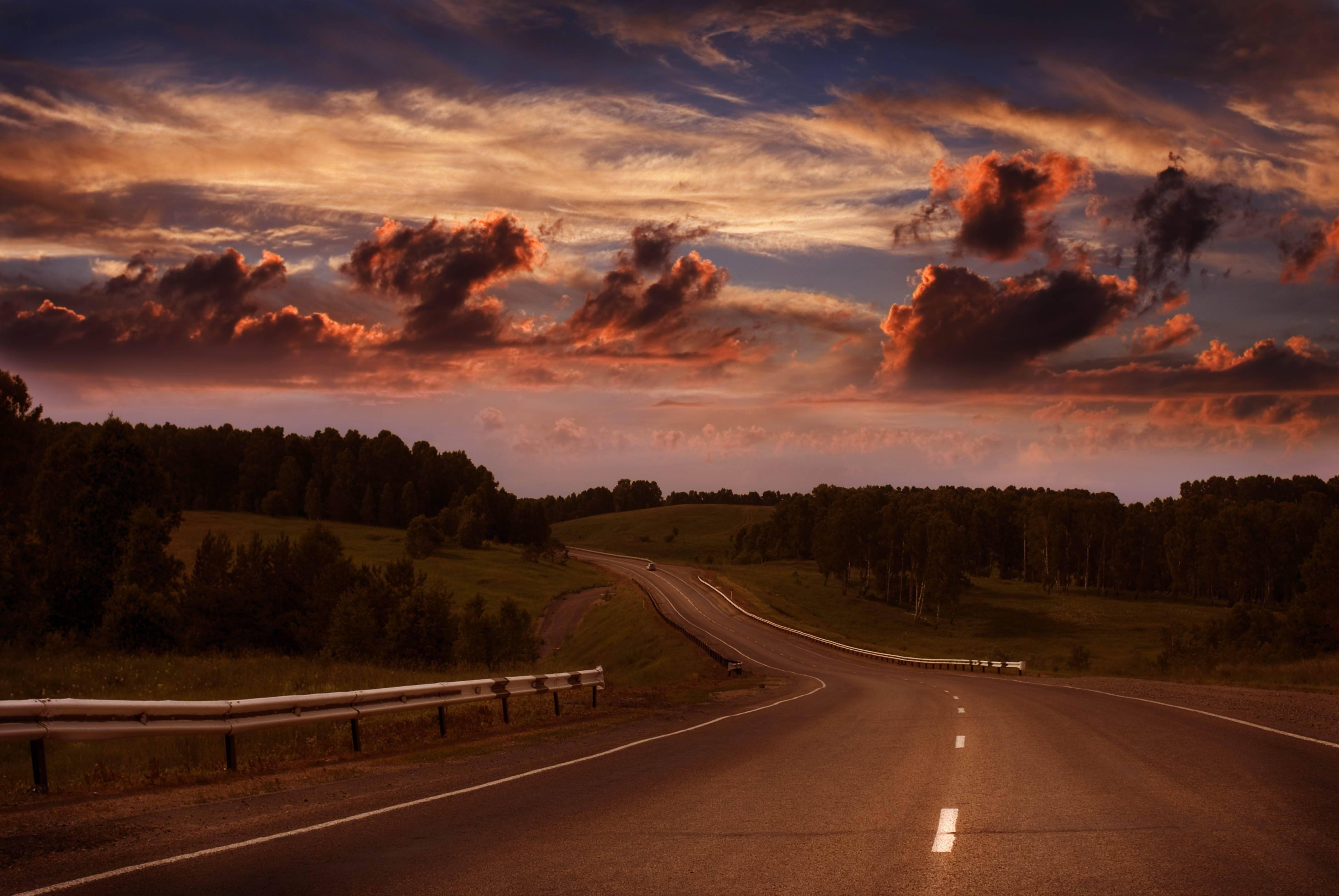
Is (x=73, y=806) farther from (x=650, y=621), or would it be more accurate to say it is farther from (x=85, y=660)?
(x=650, y=621)

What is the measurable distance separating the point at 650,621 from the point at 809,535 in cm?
10220

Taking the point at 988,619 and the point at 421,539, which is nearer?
the point at 421,539

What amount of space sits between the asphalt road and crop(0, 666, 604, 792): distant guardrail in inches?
158

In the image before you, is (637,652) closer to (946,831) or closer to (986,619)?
(946,831)

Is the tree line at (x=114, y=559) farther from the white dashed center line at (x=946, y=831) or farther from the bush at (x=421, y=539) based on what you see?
the bush at (x=421, y=539)

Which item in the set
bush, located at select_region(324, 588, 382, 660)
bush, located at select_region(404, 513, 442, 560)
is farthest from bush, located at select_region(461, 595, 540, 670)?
bush, located at select_region(404, 513, 442, 560)

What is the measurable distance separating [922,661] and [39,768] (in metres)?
61.6

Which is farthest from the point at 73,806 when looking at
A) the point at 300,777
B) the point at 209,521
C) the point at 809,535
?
the point at 809,535

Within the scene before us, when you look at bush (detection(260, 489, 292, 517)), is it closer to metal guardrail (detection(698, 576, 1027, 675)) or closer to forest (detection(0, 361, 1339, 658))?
forest (detection(0, 361, 1339, 658))

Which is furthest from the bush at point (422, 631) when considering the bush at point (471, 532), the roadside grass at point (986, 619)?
the bush at point (471, 532)

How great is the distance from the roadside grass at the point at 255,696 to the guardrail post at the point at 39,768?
17 cm

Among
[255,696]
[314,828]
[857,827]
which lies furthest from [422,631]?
[857,827]

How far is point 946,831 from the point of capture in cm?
883

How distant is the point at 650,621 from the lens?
262 feet
